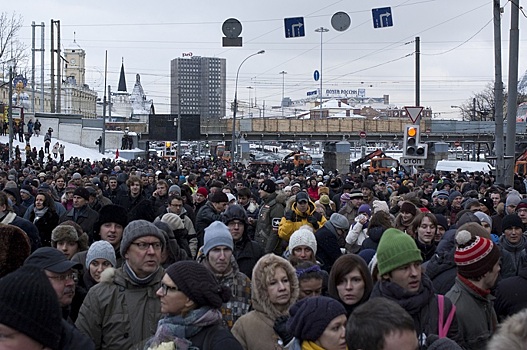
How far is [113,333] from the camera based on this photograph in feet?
17.6

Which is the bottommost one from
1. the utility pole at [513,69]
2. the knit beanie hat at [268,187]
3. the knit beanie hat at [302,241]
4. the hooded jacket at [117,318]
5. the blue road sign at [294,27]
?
the hooded jacket at [117,318]

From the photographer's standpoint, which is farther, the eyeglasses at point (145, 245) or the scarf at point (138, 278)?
the eyeglasses at point (145, 245)

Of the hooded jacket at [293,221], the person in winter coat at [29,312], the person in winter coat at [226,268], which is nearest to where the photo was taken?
the person in winter coat at [29,312]

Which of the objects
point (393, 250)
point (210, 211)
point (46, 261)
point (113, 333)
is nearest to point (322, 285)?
point (393, 250)

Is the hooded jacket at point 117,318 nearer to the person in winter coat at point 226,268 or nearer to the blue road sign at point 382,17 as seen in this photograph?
the person in winter coat at point 226,268

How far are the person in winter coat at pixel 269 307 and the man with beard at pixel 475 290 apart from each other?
3.66ft

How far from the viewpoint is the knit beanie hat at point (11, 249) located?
574 cm

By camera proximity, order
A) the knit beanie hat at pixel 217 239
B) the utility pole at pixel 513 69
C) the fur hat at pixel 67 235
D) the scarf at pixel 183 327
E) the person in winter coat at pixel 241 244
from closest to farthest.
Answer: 1. the scarf at pixel 183 327
2. the knit beanie hat at pixel 217 239
3. the fur hat at pixel 67 235
4. the person in winter coat at pixel 241 244
5. the utility pole at pixel 513 69

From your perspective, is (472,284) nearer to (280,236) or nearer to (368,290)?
(368,290)

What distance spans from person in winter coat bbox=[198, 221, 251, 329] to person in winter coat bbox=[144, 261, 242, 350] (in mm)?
1553

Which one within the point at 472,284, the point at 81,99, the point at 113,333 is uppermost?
the point at 81,99

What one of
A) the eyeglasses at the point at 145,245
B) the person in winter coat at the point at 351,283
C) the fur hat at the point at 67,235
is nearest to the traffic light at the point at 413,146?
the fur hat at the point at 67,235

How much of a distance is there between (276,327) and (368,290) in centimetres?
108

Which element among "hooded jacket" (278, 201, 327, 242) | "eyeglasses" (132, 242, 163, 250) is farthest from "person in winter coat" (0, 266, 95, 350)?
"hooded jacket" (278, 201, 327, 242)
